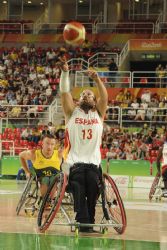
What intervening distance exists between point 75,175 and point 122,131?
20853 millimetres

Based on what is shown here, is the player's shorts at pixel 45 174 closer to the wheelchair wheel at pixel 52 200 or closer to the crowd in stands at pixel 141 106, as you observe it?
the wheelchair wheel at pixel 52 200

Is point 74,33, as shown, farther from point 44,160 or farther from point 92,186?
point 44,160

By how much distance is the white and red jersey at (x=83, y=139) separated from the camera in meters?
10.1

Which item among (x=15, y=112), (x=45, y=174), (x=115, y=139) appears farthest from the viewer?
(x=15, y=112)

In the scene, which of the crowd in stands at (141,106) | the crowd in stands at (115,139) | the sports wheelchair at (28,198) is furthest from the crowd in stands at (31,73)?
the sports wheelchair at (28,198)

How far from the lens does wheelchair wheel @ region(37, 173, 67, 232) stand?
9.57m

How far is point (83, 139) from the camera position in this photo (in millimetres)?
10109

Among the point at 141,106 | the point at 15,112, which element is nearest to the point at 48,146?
the point at 141,106

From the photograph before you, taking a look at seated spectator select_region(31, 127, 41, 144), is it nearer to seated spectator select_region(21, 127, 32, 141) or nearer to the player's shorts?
seated spectator select_region(21, 127, 32, 141)

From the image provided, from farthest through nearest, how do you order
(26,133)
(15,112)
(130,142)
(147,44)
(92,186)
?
1. (147,44)
2. (15,112)
3. (26,133)
4. (130,142)
5. (92,186)

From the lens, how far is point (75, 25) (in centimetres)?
1023

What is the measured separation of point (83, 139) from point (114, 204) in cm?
105

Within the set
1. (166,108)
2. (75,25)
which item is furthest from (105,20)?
(75,25)

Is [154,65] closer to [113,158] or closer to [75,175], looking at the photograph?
[113,158]
